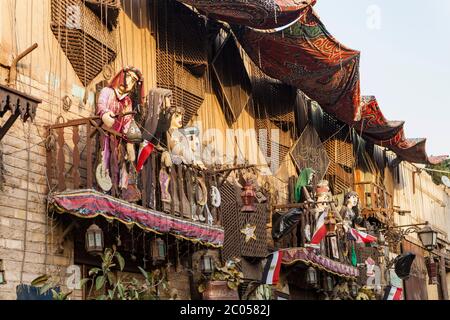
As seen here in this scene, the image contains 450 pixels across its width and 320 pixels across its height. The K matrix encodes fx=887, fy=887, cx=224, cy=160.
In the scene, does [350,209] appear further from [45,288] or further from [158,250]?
[45,288]

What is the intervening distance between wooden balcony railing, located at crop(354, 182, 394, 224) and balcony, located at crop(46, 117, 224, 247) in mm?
10964

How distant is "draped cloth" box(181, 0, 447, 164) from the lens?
50.8ft

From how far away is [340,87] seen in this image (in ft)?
66.6

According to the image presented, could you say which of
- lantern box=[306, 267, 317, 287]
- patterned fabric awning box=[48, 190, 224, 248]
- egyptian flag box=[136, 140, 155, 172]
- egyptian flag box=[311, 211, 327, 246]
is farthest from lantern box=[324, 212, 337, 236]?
egyptian flag box=[136, 140, 155, 172]

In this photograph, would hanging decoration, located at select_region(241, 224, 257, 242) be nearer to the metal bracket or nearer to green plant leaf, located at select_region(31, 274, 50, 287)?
green plant leaf, located at select_region(31, 274, 50, 287)

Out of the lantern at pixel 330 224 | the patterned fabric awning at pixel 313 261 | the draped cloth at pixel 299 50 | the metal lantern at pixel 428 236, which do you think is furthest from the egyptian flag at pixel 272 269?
the metal lantern at pixel 428 236

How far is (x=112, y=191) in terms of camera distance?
12336 millimetres

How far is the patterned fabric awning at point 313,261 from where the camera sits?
59.4 ft

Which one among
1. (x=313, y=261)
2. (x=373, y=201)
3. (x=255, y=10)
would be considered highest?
(x=255, y=10)

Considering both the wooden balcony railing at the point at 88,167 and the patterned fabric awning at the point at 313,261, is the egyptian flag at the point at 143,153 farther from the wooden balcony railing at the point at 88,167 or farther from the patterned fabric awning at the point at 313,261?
the patterned fabric awning at the point at 313,261

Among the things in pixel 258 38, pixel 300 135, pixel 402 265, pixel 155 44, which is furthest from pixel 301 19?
pixel 402 265

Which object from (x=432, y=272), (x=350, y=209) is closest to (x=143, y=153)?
(x=350, y=209)

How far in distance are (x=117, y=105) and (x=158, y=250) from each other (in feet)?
7.80

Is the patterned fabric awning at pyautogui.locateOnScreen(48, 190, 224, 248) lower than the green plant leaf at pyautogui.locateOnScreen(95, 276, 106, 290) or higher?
higher
